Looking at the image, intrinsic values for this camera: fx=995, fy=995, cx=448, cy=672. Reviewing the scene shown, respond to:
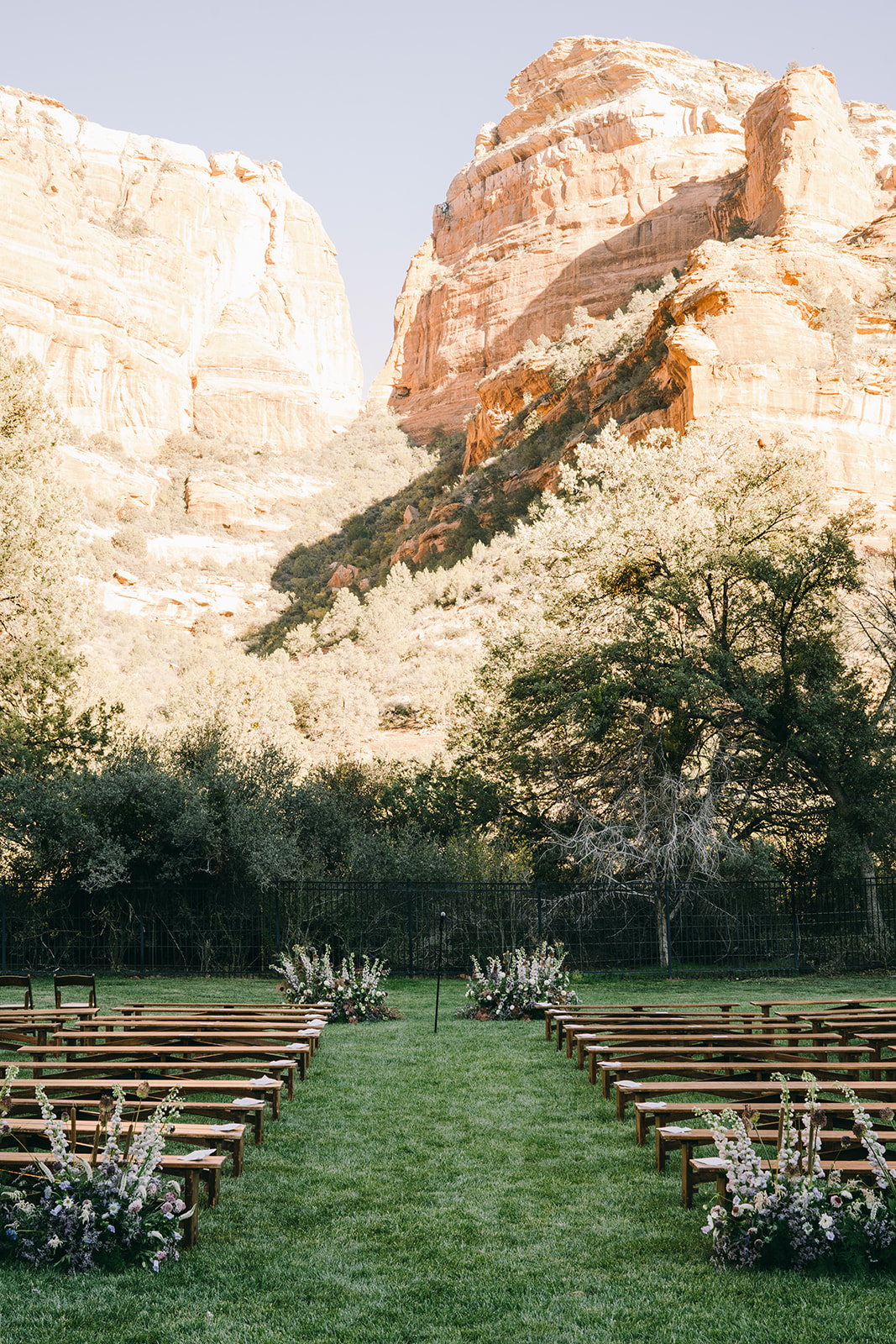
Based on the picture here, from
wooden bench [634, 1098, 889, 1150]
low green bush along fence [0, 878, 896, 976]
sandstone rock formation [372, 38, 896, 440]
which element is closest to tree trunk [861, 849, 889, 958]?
low green bush along fence [0, 878, 896, 976]

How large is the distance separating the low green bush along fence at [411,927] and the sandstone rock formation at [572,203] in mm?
40120

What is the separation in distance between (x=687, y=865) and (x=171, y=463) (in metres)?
61.9

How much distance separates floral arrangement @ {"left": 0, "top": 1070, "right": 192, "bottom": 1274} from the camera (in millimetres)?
4223

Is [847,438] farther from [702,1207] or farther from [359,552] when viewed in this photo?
[702,1207]

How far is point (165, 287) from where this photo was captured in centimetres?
8062

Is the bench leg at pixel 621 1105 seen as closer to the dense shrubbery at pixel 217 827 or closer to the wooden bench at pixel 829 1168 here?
the wooden bench at pixel 829 1168

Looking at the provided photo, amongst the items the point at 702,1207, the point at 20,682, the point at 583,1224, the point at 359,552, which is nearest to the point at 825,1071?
the point at 702,1207

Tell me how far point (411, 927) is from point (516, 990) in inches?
220

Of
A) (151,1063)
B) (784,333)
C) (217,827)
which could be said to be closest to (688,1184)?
(151,1063)

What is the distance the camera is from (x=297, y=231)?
10019 cm

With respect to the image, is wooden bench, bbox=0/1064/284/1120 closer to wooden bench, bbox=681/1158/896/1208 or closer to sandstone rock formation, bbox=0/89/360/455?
wooden bench, bbox=681/1158/896/1208

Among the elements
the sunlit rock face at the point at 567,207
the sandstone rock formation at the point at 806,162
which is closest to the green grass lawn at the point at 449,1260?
the sandstone rock formation at the point at 806,162

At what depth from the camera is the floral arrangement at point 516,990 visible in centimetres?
1198

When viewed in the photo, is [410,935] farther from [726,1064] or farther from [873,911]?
[726,1064]
